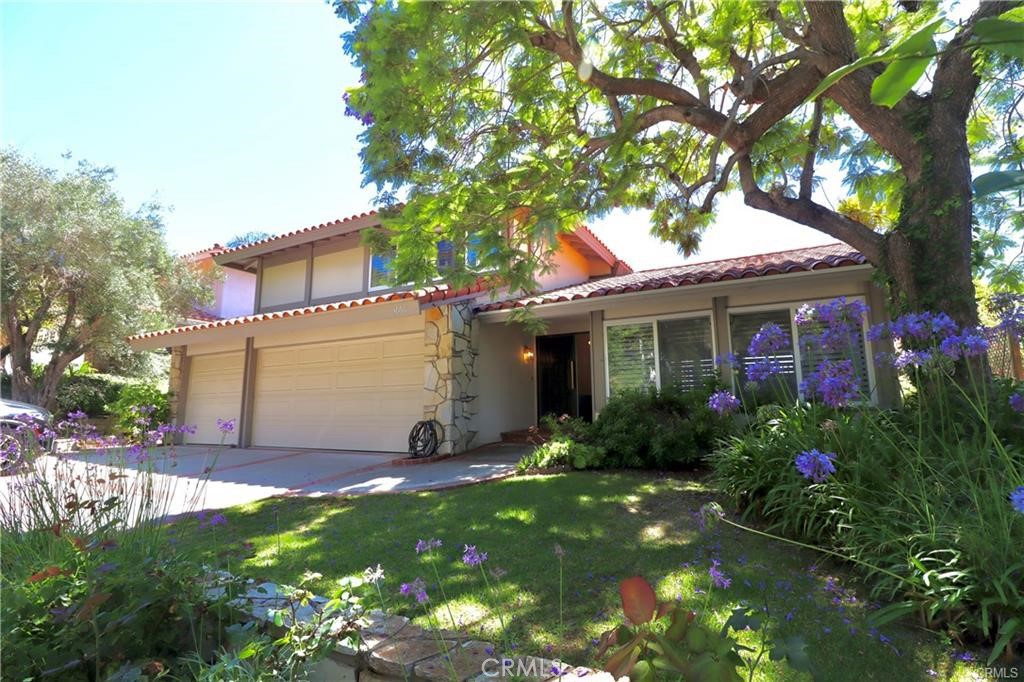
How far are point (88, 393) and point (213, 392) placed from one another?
17.6ft

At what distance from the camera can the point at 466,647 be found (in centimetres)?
224

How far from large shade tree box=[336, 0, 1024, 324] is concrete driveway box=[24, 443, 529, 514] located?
3167 millimetres

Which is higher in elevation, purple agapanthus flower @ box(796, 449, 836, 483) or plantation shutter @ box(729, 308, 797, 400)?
plantation shutter @ box(729, 308, 797, 400)

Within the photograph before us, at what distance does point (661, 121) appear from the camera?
6.27 meters

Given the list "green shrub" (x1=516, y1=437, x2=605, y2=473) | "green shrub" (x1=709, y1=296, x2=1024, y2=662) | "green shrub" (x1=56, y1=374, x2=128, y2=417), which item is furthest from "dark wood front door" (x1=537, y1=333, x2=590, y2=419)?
"green shrub" (x1=56, y1=374, x2=128, y2=417)

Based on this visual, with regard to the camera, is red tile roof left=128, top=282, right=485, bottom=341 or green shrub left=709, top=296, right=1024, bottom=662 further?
red tile roof left=128, top=282, right=485, bottom=341

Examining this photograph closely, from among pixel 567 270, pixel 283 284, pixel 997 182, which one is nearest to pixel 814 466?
pixel 997 182

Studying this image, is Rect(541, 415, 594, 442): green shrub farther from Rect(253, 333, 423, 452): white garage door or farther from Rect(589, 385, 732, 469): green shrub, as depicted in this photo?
Rect(253, 333, 423, 452): white garage door

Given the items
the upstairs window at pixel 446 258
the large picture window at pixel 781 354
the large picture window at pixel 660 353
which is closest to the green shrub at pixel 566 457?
the large picture window at pixel 660 353

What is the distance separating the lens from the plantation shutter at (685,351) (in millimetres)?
8773

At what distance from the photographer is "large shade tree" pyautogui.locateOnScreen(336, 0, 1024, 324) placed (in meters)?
4.76

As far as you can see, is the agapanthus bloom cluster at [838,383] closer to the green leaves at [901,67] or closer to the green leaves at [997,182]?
the green leaves at [997,182]

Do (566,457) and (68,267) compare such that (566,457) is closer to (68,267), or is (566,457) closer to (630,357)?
(630,357)

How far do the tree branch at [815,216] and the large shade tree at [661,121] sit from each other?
20 millimetres
